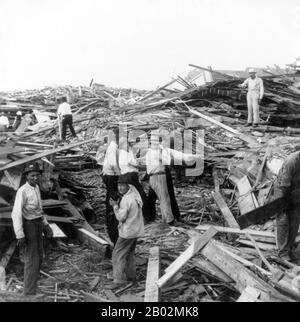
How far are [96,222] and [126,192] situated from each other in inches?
126

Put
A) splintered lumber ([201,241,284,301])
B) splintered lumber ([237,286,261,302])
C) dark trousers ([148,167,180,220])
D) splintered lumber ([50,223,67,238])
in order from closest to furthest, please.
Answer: splintered lumber ([237,286,261,302]) → splintered lumber ([201,241,284,301]) → splintered lumber ([50,223,67,238]) → dark trousers ([148,167,180,220])

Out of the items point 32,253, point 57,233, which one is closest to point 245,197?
point 57,233

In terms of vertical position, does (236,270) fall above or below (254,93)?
below

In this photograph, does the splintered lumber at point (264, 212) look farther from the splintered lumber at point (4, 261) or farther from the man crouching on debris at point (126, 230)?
the splintered lumber at point (4, 261)

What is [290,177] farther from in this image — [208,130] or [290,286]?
[208,130]

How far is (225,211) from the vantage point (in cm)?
788

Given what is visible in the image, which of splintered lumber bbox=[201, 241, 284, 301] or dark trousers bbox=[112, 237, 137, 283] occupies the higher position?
splintered lumber bbox=[201, 241, 284, 301]

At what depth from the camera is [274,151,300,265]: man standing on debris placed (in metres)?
5.90

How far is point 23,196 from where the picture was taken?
215 inches

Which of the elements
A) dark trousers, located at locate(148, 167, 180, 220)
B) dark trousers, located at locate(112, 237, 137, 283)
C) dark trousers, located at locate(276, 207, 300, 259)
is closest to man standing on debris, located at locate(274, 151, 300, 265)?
dark trousers, located at locate(276, 207, 300, 259)

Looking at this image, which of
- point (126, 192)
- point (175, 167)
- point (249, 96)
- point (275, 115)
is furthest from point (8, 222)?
point (275, 115)

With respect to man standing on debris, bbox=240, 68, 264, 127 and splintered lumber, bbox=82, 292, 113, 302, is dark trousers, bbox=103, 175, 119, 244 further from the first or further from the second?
man standing on debris, bbox=240, 68, 264, 127

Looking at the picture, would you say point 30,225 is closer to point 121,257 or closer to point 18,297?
point 18,297

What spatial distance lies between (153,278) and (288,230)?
198 centimetres
